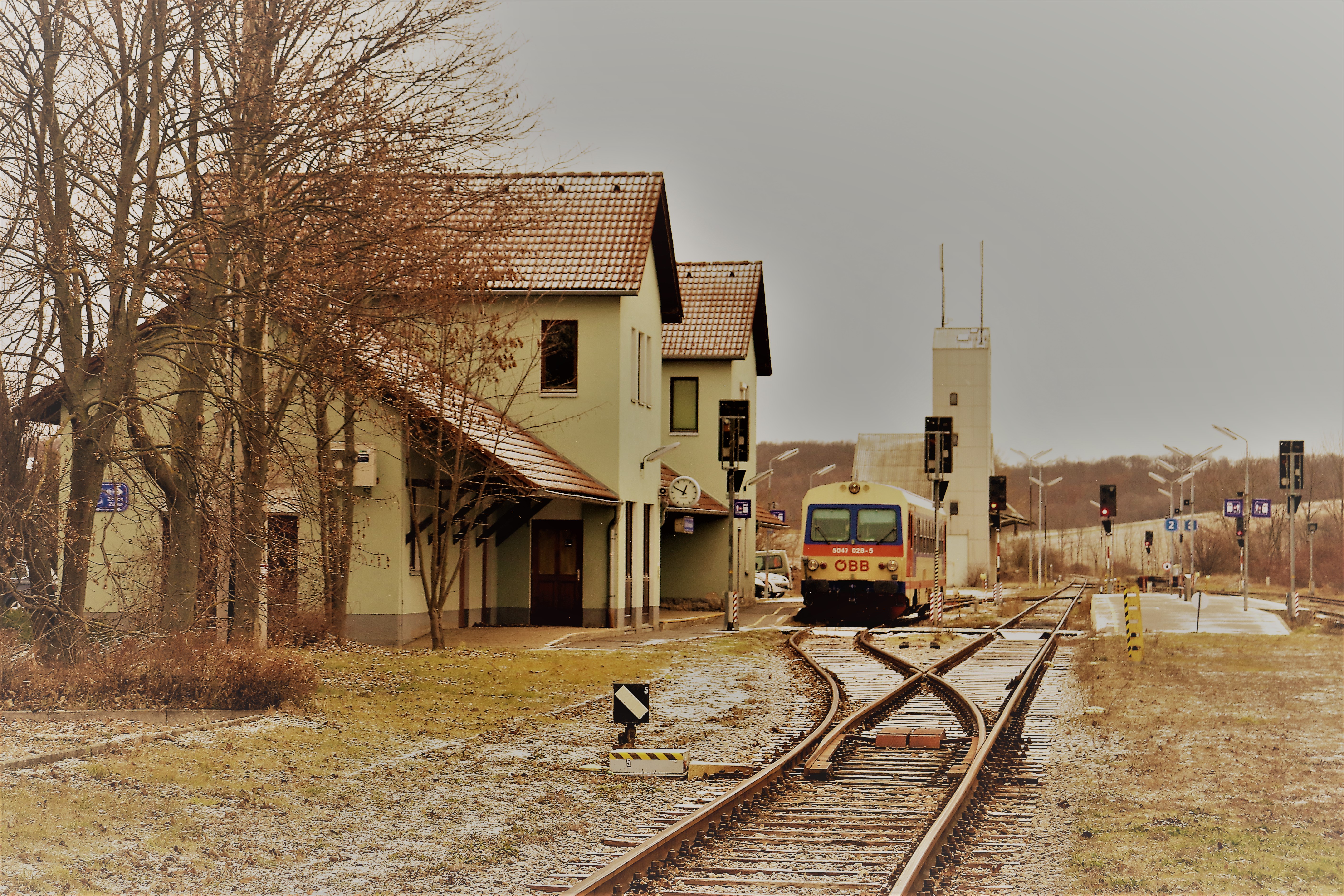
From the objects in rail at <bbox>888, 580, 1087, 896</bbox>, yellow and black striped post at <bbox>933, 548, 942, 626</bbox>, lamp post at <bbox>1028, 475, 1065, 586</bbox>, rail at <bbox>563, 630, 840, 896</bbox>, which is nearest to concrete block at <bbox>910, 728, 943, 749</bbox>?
rail at <bbox>888, 580, 1087, 896</bbox>

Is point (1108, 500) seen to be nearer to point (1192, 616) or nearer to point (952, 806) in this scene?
point (1192, 616)

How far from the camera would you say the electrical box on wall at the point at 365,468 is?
24328mm

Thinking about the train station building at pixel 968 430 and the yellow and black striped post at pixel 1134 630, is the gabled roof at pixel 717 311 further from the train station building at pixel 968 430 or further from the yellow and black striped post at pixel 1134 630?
the train station building at pixel 968 430

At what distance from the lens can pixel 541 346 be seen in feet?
98.3

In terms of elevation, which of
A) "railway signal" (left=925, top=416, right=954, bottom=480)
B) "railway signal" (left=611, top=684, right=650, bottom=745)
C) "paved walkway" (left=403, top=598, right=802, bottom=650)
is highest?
"railway signal" (left=925, top=416, right=954, bottom=480)

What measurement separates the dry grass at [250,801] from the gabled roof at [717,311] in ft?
91.0

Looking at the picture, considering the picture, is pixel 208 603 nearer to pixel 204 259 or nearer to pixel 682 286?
pixel 204 259

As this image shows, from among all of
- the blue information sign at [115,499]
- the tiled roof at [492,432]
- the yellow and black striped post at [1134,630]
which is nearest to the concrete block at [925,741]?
the tiled roof at [492,432]

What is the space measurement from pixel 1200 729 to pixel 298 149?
37.5 ft

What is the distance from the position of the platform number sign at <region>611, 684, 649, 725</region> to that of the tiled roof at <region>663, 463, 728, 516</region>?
25248mm

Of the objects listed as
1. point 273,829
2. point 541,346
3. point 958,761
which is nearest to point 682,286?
point 541,346

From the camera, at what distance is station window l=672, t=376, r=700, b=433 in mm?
44281

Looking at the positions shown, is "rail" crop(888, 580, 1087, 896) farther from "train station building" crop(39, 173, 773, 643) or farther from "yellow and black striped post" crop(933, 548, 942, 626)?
"yellow and black striped post" crop(933, 548, 942, 626)

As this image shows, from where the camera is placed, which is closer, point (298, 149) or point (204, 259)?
point (298, 149)
